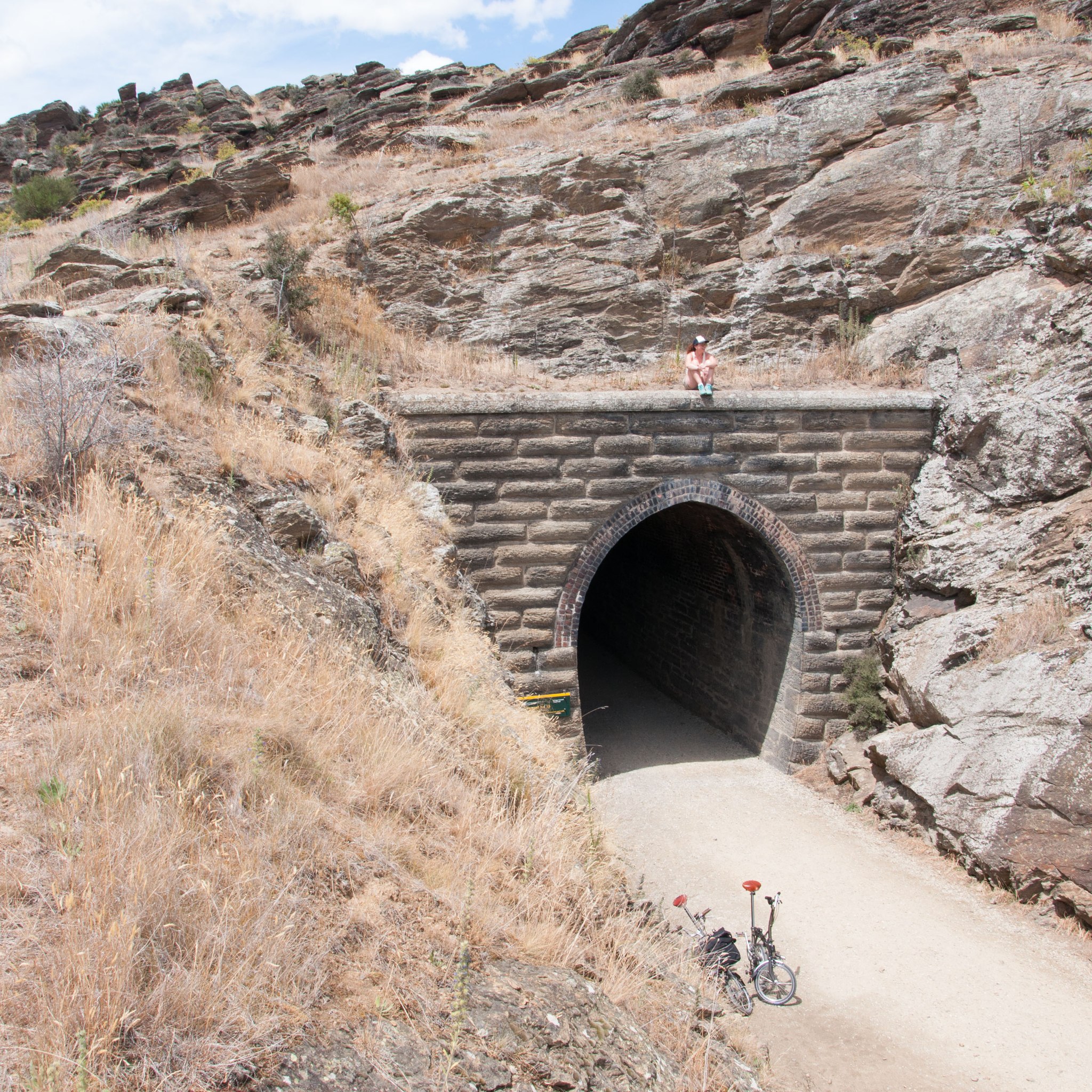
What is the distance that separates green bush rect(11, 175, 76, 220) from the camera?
2470 centimetres

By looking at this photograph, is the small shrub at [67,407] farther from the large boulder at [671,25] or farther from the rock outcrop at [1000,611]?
the large boulder at [671,25]

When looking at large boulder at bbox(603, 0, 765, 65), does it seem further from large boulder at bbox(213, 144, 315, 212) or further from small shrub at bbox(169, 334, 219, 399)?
small shrub at bbox(169, 334, 219, 399)

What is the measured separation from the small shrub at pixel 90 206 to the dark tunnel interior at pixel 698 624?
18.1m

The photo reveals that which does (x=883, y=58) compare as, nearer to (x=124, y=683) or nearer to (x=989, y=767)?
(x=989, y=767)

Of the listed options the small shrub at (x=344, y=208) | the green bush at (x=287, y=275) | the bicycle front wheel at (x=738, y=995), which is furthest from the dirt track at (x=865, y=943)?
the small shrub at (x=344, y=208)

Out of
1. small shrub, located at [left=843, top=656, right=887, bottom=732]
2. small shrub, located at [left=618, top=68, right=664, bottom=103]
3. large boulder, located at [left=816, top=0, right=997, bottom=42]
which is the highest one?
large boulder, located at [left=816, top=0, right=997, bottom=42]

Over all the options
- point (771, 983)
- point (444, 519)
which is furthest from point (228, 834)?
point (444, 519)

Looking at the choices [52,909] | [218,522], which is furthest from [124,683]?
[218,522]

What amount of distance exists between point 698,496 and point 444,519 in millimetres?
3406

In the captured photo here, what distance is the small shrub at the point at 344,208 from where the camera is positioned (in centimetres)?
1392

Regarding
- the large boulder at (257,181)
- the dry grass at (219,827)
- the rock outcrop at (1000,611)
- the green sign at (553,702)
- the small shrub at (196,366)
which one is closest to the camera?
the dry grass at (219,827)

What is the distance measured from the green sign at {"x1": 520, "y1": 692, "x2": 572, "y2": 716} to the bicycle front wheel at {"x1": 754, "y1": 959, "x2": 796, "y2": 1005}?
4181 millimetres

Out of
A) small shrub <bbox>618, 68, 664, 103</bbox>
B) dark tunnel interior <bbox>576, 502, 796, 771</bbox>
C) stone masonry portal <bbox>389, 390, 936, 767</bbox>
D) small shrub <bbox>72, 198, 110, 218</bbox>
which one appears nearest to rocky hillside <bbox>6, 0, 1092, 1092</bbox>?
stone masonry portal <bbox>389, 390, 936, 767</bbox>

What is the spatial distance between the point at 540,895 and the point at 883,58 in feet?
61.6
